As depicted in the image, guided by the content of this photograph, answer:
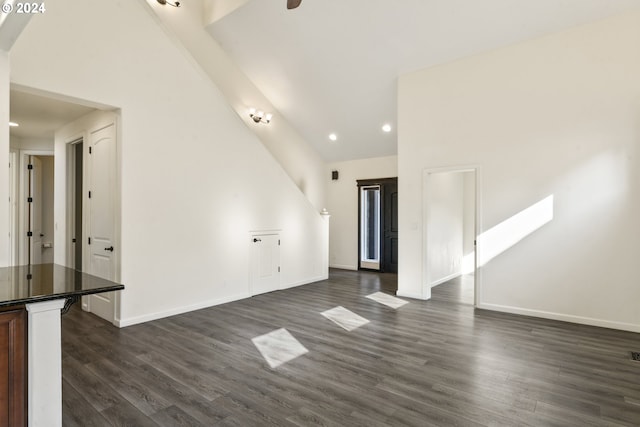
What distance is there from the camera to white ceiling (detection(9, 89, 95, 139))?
4.14 metres

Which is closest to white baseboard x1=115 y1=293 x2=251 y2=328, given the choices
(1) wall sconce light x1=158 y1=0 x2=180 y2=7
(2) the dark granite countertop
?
(2) the dark granite countertop

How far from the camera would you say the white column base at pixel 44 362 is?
173cm

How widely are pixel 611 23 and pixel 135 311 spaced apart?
6737mm

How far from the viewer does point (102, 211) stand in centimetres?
444

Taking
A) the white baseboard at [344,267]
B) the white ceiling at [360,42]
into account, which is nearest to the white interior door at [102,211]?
the white ceiling at [360,42]

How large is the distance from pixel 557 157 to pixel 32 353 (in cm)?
546

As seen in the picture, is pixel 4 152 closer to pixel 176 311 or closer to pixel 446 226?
pixel 176 311

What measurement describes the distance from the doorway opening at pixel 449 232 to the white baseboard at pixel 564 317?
1.12ft

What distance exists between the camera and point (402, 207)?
568 cm

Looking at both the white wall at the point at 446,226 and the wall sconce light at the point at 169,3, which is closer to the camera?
the wall sconce light at the point at 169,3

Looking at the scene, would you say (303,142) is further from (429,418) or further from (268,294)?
(429,418)

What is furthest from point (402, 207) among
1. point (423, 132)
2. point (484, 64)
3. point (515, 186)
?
point (484, 64)

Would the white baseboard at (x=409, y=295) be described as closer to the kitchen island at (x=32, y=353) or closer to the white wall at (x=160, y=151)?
the white wall at (x=160, y=151)

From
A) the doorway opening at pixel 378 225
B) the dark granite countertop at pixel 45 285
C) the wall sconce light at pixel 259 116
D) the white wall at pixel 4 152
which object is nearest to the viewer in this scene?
the dark granite countertop at pixel 45 285
